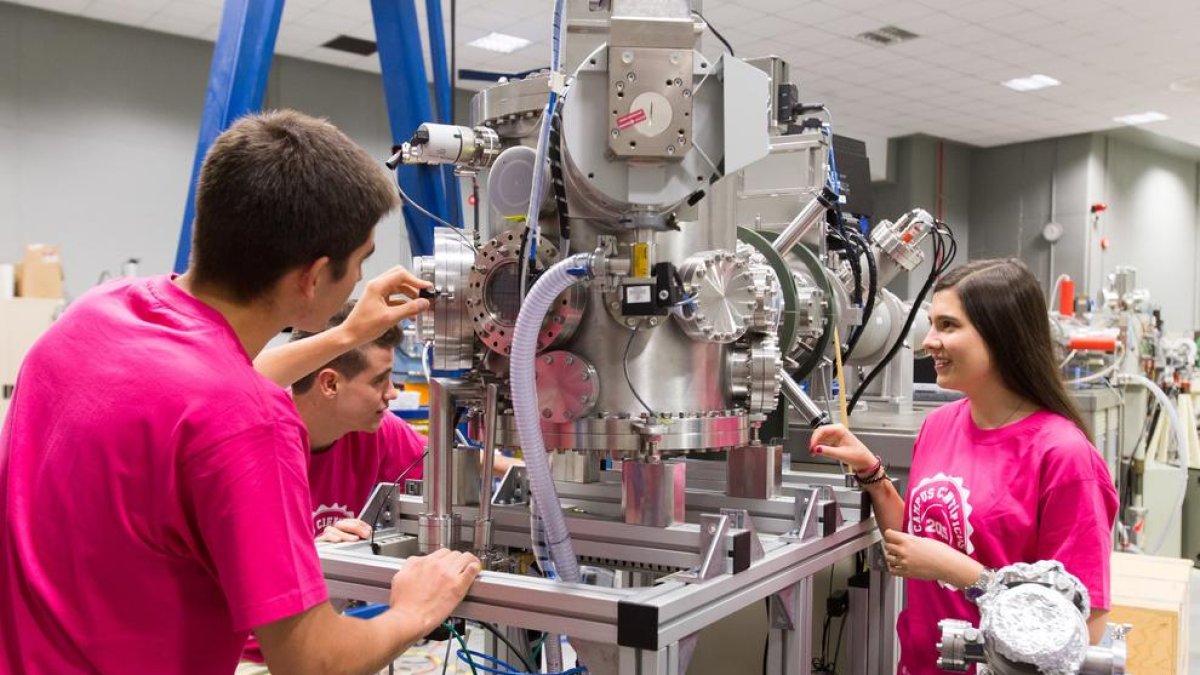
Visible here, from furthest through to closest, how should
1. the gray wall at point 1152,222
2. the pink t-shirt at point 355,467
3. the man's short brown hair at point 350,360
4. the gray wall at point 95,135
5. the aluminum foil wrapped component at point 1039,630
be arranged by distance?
1. the gray wall at point 1152,222
2. the gray wall at point 95,135
3. the pink t-shirt at point 355,467
4. the man's short brown hair at point 350,360
5. the aluminum foil wrapped component at point 1039,630

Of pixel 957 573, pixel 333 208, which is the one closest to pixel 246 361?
pixel 333 208

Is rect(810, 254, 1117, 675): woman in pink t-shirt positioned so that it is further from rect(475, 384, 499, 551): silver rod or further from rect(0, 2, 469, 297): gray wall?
rect(0, 2, 469, 297): gray wall

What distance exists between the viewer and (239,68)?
2248 mm

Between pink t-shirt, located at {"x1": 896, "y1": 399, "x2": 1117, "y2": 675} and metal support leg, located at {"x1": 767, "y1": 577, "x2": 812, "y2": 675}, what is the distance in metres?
0.28

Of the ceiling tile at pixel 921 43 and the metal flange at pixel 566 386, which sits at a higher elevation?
the ceiling tile at pixel 921 43

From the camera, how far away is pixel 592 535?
1.32 m

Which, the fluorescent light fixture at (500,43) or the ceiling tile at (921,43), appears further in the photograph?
the fluorescent light fixture at (500,43)

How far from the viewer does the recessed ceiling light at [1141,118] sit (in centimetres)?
955

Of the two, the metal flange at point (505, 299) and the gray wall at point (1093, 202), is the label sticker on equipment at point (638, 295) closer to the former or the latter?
the metal flange at point (505, 299)

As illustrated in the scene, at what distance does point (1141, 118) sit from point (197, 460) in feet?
35.3

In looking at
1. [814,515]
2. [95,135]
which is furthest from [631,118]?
[95,135]

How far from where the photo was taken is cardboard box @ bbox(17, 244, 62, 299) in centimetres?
577

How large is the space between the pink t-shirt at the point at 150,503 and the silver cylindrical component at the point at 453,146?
37cm

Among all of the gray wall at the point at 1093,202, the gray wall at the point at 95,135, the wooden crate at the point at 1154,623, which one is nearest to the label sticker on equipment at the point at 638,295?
the wooden crate at the point at 1154,623
